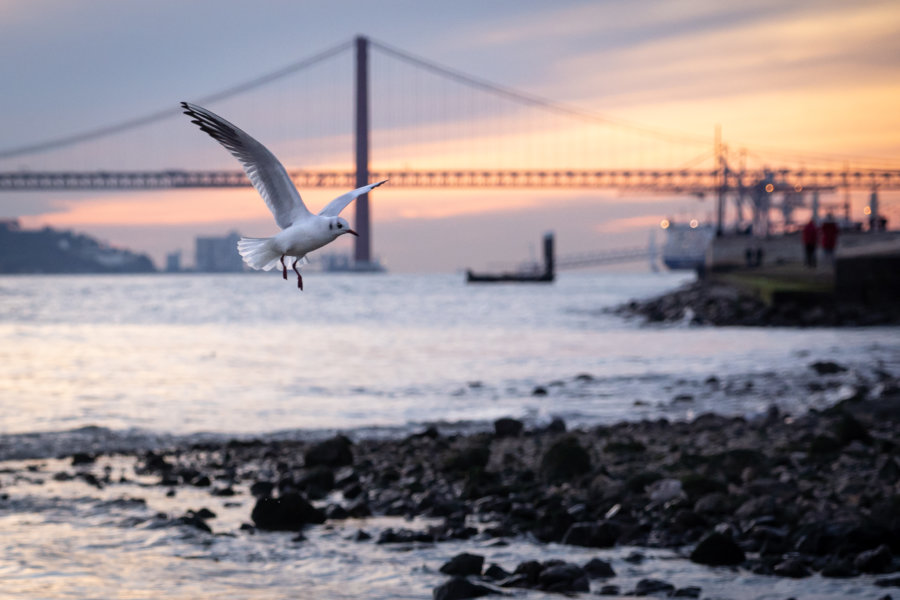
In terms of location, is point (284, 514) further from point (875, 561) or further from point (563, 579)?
point (875, 561)

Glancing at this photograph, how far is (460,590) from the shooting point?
521 cm

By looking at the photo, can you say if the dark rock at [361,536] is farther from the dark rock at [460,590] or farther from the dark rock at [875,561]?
the dark rock at [875,561]

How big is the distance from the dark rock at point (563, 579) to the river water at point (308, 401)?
0.19 metres

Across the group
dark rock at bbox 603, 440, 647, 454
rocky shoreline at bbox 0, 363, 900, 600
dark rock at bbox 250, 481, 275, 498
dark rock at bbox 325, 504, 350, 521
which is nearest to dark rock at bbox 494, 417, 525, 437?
rocky shoreline at bbox 0, 363, 900, 600

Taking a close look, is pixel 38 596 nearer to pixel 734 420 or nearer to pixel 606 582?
pixel 606 582

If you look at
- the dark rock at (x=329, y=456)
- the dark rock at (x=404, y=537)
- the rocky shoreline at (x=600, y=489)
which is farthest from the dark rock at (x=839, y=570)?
the dark rock at (x=329, y=456)

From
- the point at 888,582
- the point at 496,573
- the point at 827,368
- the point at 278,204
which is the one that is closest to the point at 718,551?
the point at 888,582

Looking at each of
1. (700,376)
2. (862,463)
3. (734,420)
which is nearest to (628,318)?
(700,376)

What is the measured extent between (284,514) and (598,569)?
6.37ft

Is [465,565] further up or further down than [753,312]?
further down

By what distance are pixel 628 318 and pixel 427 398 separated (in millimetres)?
16774

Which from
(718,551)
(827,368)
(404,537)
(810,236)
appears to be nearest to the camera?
(718,551)

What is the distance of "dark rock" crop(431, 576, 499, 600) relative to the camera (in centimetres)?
521

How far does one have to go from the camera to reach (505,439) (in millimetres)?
9289
